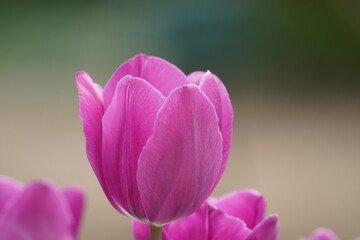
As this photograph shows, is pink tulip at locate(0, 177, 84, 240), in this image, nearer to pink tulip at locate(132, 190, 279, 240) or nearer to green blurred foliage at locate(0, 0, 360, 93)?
Result: pink tulip at locate(132, 190, 279, 240)

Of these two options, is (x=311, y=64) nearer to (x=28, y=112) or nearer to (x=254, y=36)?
(x=254, y=36)

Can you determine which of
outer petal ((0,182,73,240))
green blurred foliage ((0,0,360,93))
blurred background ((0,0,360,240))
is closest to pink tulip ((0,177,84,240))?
outer petal ((0,182,73,240))

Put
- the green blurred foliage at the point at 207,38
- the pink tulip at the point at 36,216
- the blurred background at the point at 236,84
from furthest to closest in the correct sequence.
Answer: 1. the green blurred foliage at the point at 207,38
2. the blurred background at the point at 236,84
3. the pink tulip at the point at 36,216

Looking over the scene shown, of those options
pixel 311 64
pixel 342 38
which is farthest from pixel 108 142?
pixel 311 64

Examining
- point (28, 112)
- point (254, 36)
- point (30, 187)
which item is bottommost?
point (28, 112)

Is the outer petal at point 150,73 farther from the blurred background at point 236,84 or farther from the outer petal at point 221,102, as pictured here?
the blurred background at point 236,84

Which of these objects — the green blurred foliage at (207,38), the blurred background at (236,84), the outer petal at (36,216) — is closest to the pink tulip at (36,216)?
the outer petal at (36,216)
